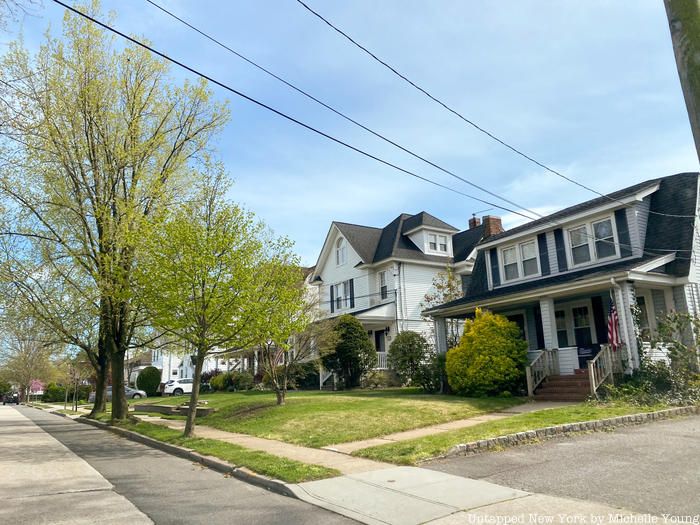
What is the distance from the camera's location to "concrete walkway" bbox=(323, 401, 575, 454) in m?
10.5

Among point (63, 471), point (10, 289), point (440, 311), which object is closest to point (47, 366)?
point (10, 289)

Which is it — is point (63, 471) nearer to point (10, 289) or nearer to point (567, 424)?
point (567, 424)

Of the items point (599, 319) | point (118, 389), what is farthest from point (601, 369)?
point (118, 389)

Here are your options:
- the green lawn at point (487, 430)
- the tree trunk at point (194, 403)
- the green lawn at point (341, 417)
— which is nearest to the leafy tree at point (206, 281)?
the tree trunk at point (194, 403)

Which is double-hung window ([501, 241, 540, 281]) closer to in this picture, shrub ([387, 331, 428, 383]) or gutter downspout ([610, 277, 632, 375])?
shrub ([387, 331, 428, 383])

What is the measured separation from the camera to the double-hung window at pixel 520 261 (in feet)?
69.6

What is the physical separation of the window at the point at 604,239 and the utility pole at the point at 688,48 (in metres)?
14.5

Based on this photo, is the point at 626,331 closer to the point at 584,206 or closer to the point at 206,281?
the point at 584,206

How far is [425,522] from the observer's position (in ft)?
17.8

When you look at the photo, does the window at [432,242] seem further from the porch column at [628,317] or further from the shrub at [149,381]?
the shrub at [149,381]

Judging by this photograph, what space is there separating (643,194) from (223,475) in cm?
1645

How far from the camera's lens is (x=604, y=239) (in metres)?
18.6

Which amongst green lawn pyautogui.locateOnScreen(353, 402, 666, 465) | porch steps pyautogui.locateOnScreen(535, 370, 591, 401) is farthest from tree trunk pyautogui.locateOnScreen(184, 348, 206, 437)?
porch steps pyautogui.locateOnScreen(535, 370, 591, 401)

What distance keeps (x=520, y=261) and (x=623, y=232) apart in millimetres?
4481
